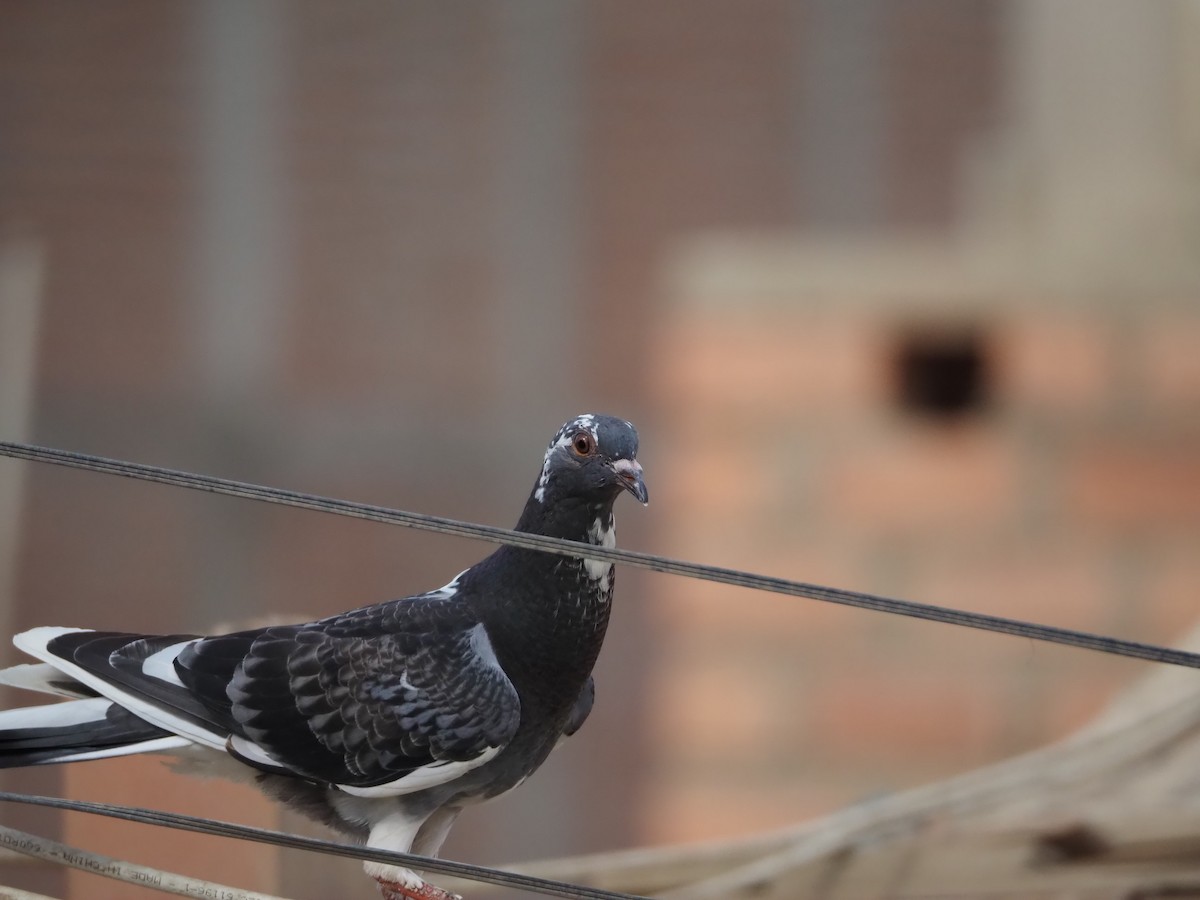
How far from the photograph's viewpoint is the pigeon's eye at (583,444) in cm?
69

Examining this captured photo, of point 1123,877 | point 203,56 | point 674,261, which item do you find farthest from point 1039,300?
point 203,56

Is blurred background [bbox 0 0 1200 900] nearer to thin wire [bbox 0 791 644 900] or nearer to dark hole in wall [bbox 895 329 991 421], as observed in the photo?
dark hole in wall [bbox 895 329 991 421]

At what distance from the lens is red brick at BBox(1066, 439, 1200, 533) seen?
156cm

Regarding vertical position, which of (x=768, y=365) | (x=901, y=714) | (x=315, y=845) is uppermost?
(x=768, y=365)

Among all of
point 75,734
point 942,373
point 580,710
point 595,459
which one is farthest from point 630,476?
point 942,373

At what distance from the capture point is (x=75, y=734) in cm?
67

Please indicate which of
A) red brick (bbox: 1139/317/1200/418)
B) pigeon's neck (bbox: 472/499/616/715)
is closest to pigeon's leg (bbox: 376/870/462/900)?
pigeon's neck (bbox: 472/499/616/715)

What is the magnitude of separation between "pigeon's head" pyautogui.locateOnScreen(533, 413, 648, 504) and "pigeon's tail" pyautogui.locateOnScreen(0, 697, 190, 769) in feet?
0.73

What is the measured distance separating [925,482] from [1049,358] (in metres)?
0.21

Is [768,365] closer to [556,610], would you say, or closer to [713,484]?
[713,484]

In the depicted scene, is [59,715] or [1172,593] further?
[1172,593]

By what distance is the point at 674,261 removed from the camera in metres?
1.57

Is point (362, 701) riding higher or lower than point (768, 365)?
lower

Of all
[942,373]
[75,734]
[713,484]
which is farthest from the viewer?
[942,373]
